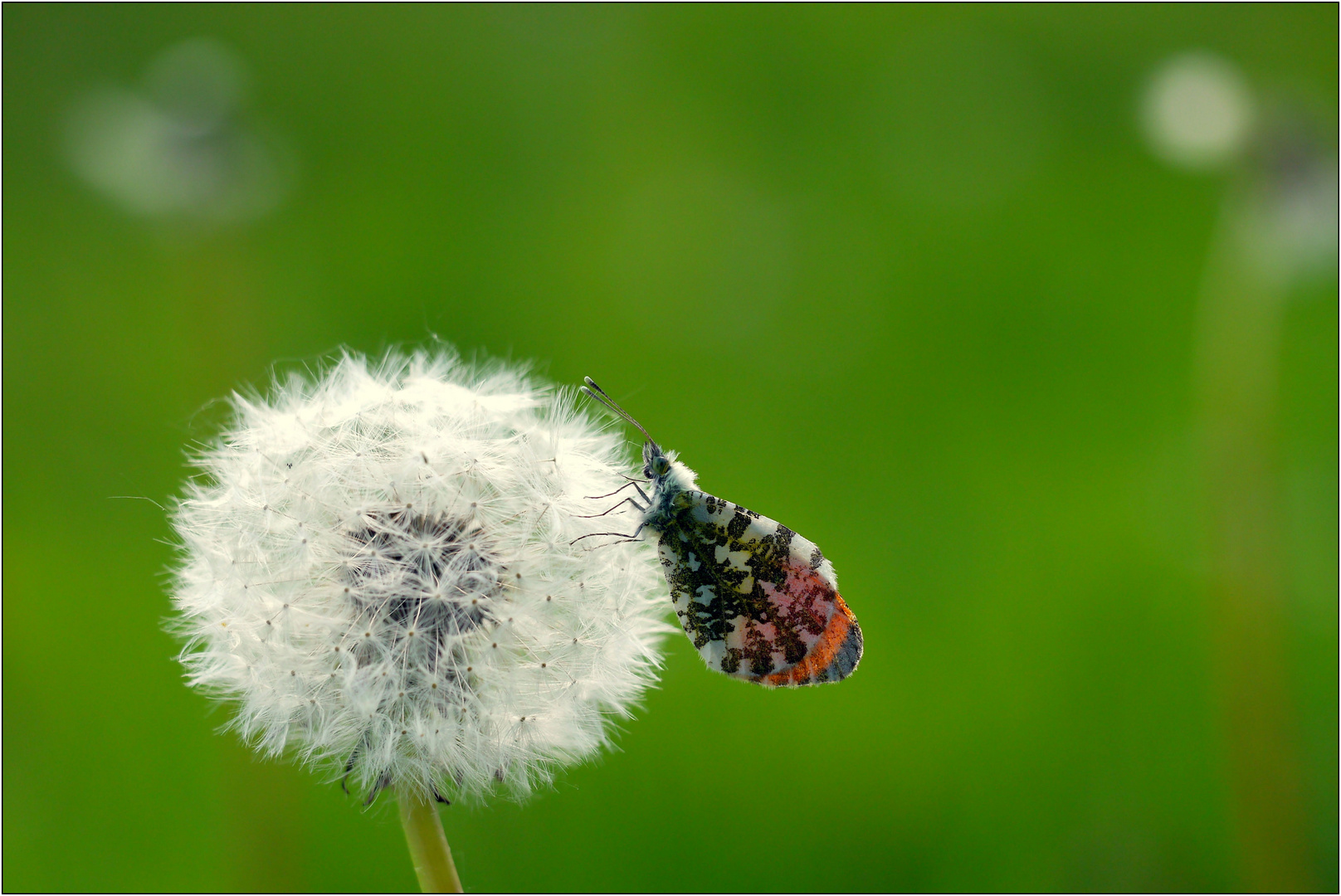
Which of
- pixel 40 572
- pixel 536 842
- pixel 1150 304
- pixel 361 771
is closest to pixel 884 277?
pixel 1150 304

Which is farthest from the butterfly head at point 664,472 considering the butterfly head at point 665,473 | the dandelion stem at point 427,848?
the dandelion stem at point 427,848

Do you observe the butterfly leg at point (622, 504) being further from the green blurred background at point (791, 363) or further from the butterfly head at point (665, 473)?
the green blurred background at point (791, 363)

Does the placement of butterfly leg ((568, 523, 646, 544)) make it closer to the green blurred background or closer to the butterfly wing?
the butterfly wing

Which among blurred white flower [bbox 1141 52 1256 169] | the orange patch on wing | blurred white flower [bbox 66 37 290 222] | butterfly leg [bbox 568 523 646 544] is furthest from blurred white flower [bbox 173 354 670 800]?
blurred white flower [bbox 1141 52 1256 169]

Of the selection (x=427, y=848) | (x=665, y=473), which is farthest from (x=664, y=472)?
(x=427, y=848)

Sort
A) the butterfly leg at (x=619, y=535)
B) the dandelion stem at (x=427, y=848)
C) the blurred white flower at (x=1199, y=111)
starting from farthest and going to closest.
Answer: the blurred white flower at (x=1199, y=111) → the butterfly leg at (x=619, y=535) → the dandelion stem at (x=427, y=848)

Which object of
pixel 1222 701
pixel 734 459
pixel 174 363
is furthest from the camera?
pixel 174 363

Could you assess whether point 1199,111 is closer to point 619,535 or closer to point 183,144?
point 619,535

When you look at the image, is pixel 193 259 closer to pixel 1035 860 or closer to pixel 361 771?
pixel 361 771
